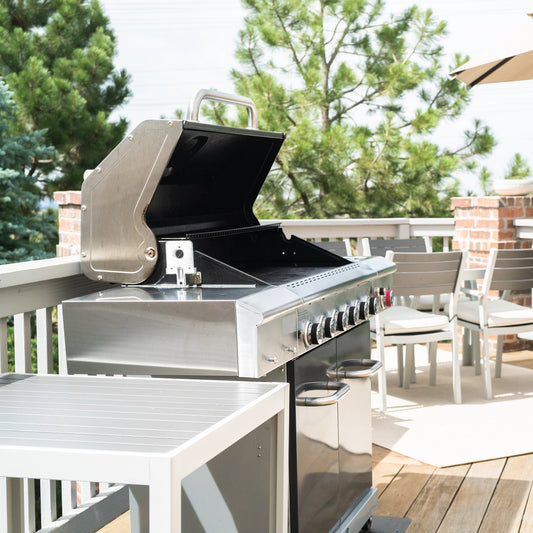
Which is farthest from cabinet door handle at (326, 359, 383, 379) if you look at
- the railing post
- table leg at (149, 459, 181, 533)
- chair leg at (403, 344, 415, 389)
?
chair leg at (403, 344, 415, 389)

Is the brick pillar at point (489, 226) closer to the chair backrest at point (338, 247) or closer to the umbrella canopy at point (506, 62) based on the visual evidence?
the umbrella canopy at point (506, 62)

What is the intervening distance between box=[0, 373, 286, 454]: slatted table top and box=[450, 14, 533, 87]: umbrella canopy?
3.53 m

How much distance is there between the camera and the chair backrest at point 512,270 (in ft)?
16.5

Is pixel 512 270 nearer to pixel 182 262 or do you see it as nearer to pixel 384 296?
pixel 384 296

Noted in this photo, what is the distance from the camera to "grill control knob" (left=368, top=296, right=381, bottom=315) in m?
2.74

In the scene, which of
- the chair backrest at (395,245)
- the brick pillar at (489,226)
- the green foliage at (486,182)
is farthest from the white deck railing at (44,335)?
the green foliage at (486,182)

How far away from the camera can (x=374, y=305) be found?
279cm

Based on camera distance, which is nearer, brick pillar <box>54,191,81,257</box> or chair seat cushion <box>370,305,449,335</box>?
chair seat cushion <box>370,305,449,335</box>

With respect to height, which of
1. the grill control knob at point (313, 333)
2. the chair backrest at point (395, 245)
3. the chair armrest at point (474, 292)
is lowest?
the chair armrest at point (474, 292)

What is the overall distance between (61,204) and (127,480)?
4.69 meters

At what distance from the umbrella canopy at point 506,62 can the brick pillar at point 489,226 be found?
113cm

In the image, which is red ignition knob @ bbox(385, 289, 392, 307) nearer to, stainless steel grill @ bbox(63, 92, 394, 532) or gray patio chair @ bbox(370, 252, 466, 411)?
stainless steel grill @ bbox(63, 92, 394, 532)

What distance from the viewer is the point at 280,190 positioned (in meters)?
14.6

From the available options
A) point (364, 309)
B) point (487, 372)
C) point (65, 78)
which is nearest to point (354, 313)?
point (364, 309)
